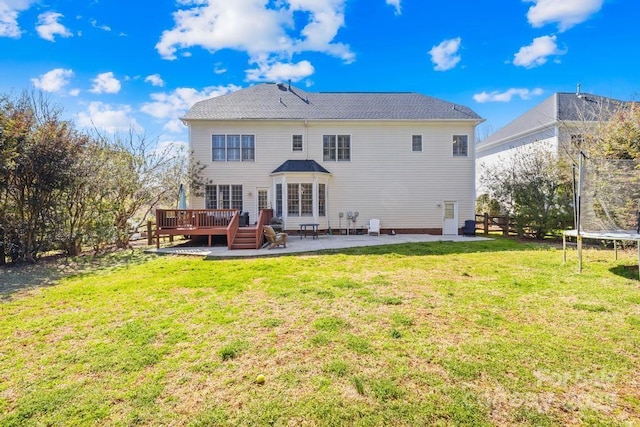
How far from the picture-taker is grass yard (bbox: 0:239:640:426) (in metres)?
2.57

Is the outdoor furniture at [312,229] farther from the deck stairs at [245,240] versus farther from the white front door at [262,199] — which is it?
the deck stairs at [245,240]

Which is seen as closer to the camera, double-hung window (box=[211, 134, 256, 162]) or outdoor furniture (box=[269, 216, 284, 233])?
outdoor furniture (box=[269, 216, 284, 233])

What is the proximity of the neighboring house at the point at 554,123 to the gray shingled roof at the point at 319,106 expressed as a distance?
441cm

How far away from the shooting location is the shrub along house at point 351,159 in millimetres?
15492

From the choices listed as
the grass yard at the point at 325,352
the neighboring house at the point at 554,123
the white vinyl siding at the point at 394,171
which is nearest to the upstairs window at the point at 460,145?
the white vinyl siding at the point at 394,171

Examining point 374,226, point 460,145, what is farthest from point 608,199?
point 374,226

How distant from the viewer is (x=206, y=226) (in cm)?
1184

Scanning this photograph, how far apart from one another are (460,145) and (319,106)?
7.76 metres

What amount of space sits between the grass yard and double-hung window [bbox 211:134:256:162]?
389 inches

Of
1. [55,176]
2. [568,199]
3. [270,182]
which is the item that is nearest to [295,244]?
[270,182]

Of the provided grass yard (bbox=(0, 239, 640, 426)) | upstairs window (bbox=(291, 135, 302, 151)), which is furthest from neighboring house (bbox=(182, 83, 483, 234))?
grass yard (bbox=(0, 239, 640, 426))

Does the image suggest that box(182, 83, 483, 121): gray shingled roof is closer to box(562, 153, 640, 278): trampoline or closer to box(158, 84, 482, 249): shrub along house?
box(158, 84, 482, 249): shrub along house

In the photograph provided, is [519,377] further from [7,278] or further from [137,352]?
[7,278]

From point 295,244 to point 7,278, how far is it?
8055 mm
